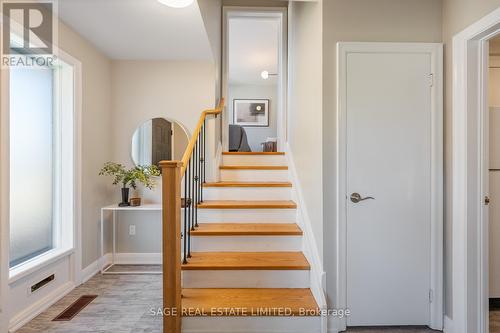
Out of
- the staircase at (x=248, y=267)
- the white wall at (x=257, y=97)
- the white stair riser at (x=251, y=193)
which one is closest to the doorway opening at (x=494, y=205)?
the staircase at (x=248, y=267)

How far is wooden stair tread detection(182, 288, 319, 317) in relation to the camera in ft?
6.44

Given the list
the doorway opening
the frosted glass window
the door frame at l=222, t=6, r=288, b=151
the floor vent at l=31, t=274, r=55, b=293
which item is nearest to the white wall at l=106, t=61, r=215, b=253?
the door frame at l=222, t=6, r=288, b=151

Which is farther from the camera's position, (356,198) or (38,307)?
(38,307)

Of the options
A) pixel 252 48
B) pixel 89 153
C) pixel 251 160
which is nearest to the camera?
pixel 89 153

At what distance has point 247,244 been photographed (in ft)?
8.23

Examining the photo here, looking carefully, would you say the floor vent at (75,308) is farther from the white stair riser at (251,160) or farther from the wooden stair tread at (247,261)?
the white stair riser at (251,160)

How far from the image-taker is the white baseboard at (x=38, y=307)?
2118mm

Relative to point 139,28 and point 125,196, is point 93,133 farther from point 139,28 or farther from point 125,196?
point 139,28

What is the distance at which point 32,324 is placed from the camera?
2.19 metres

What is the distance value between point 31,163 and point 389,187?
9.34ft

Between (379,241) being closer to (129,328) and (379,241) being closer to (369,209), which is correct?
(369,209)

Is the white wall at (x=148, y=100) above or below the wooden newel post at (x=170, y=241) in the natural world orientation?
above

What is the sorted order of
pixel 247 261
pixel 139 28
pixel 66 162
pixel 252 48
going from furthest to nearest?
pixel 252 48 < pixel 66 162 < pixel 139 28 < pixel 247 261

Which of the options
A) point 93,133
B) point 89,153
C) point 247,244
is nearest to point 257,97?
point 93,133
